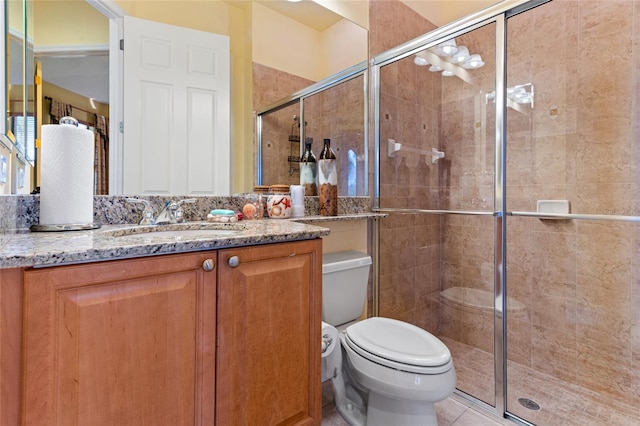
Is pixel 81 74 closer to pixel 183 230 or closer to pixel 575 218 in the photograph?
pixel 183 230

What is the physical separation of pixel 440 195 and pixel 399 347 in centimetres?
127

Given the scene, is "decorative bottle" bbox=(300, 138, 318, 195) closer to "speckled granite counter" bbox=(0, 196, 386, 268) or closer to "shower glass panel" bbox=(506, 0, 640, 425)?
"speckled granite counter" bbox=(0, 196, 386, 268)

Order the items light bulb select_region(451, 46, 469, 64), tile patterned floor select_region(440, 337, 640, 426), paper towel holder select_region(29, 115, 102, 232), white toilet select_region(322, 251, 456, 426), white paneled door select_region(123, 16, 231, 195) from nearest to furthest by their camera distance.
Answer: paper towel holder select_region(29, 115, 102, 232)
white toilet select_region(322, 251, 456, 426)
white paneled door select_region(123, 16, 231, 195)
tile patterned floor select_region(440, 337, 640, 426)
light bulb select_region(451, 46, 469, 64)

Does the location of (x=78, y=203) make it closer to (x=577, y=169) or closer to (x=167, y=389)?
(x=167, y=389)

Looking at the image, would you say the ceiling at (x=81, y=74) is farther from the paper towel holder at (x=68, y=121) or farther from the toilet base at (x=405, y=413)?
the toilet base at (x=405, y=413)

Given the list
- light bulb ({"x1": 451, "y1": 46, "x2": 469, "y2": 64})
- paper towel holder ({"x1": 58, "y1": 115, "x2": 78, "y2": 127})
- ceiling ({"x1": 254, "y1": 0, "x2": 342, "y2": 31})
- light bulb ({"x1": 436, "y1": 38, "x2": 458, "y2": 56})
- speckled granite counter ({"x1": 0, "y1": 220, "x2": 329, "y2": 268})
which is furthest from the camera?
light bulb ({"x1": 451, "y1": 46, "x2": 469, "y2": 64})

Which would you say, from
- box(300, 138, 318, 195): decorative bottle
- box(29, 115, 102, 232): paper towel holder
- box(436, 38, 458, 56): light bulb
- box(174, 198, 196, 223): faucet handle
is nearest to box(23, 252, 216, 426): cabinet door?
box(29, 115, 102, 232): paper towel holder

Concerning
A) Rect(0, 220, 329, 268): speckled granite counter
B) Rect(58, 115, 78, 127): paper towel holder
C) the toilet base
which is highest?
Rect(58, 115, 78, 127): paper towel holder

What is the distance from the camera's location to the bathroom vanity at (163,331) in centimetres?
60

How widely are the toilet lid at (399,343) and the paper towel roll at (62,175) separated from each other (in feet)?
3.61

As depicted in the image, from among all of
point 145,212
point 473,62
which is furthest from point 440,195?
point 145,212

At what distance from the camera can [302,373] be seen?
1.00 m

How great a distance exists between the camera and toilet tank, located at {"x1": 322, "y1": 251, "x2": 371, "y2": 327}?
59.4 inches

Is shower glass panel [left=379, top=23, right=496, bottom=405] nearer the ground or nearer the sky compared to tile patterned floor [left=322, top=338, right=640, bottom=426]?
nearer the sky
